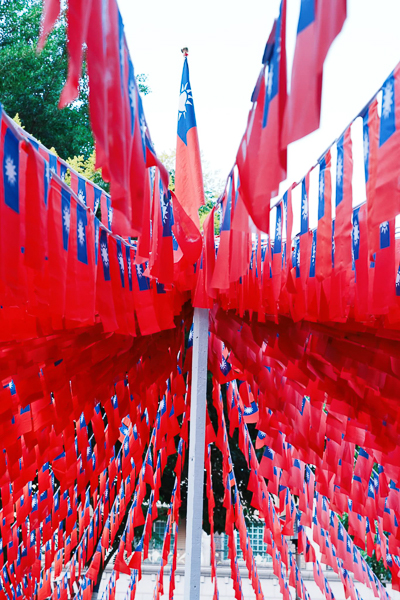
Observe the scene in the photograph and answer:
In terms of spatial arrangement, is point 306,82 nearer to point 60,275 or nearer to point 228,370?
point 60,275

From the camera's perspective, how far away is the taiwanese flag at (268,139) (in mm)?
1365

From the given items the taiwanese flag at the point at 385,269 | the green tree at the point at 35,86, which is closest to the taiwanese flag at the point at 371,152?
the taiwanese flag at the point at 385,269

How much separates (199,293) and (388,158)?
1828 mm

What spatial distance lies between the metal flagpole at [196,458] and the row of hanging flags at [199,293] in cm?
25

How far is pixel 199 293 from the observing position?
3.36 meters

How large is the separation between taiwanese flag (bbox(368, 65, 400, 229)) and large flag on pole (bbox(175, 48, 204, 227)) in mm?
2307

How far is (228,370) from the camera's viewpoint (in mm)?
4879

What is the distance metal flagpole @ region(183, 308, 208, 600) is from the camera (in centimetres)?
371

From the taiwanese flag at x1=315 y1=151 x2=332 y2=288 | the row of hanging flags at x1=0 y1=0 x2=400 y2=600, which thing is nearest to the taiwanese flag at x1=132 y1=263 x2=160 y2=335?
the row of hanging flags at x1=0 y1=0 x2=400 y2=600

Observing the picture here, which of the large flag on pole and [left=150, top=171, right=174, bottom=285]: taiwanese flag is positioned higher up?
the large flag on pole

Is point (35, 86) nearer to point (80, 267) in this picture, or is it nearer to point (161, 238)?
point (161, 238)

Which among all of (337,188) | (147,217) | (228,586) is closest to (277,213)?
(337,188)

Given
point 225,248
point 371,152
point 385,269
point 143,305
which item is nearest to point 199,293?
point 143,305

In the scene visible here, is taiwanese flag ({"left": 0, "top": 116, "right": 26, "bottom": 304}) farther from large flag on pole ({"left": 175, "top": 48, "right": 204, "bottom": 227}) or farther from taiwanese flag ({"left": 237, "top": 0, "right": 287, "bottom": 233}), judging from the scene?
large flag on pole ({"left": 175, "top": 48, "right": 204, "bottom": 227})
